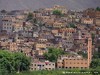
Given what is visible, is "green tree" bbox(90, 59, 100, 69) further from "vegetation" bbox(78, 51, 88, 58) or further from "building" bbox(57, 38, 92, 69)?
"vegetation" bbox(78, 51, 88, 58)

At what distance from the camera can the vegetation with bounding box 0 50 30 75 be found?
3812 centimetres

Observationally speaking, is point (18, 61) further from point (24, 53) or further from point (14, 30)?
point (14, 30)

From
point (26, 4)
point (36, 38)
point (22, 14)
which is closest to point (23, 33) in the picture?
point (36, 38)

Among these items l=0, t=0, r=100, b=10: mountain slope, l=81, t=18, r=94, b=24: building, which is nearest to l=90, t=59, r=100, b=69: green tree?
l=81, t=18, r=94, b=24: building

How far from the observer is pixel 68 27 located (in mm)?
49875

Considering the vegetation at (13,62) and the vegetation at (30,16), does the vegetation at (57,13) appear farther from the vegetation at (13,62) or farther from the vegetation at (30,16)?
the vegetation at (13,62)

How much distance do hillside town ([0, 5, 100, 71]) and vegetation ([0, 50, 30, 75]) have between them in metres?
0.71

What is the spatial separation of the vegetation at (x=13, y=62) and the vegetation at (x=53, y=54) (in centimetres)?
213

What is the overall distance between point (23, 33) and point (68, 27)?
308cm

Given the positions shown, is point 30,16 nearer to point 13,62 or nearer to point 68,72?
point 13,62

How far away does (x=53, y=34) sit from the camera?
4794 cm

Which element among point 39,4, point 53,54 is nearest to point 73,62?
point 53,54

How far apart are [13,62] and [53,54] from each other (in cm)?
325

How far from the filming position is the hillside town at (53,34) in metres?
41.2
